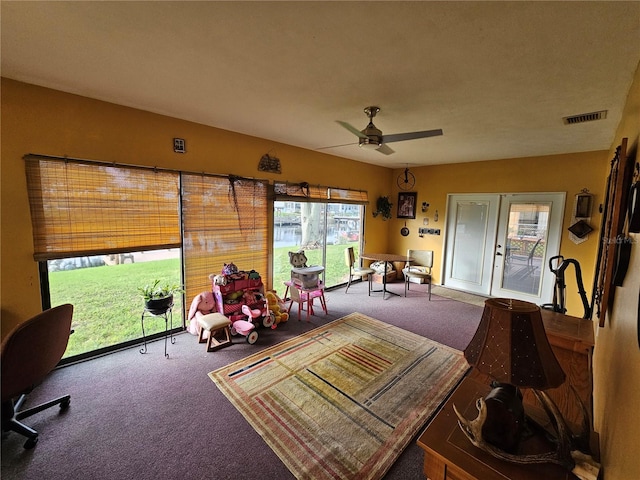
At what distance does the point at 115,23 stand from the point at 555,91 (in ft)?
9.83

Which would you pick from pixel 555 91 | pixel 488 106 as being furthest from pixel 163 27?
pixel 555 91

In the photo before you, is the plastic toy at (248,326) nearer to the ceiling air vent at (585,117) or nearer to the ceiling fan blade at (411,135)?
the ceiling fan blade at (411,135)

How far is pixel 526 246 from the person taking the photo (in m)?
4.74

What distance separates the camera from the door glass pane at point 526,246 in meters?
4.59

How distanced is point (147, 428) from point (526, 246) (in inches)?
221

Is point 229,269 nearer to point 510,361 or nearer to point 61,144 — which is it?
point 61,144

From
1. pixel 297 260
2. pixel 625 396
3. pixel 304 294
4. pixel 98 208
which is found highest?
pixel 98 208

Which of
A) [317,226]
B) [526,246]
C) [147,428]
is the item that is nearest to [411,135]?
[317,226]

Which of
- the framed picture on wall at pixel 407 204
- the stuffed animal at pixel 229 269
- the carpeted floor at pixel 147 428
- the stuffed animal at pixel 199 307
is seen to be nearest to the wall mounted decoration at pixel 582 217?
the framed picture on wall at pixel 407 204

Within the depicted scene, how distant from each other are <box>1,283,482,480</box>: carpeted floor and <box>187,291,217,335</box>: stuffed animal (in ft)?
0.95

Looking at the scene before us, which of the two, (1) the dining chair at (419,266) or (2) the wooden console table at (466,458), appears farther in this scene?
(1) the dining chair at (419,266)

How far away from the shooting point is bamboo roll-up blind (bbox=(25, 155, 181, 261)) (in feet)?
8.01

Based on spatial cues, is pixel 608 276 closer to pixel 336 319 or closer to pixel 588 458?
pixel 588 458

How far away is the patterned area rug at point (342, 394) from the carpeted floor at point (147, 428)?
0.40ft
